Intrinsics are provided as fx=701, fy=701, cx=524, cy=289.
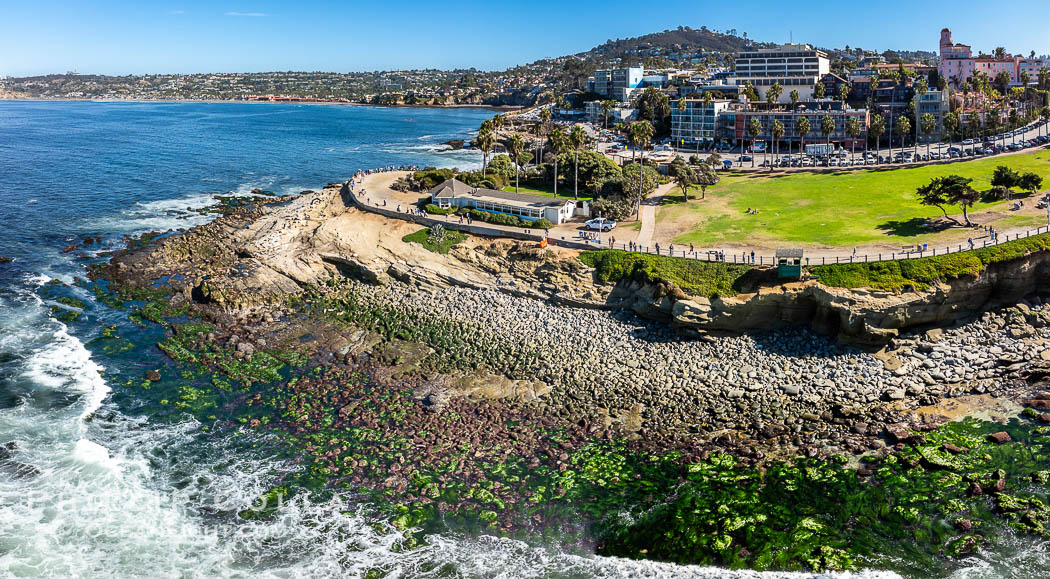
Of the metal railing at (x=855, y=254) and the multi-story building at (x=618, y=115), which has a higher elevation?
the multi-story building at (x=618, y=115)

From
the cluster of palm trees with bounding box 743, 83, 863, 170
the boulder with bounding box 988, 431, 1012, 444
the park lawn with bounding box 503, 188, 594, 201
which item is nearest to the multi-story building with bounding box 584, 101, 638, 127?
the cluster of palm trees with bounding box 743, 83, 863, 170

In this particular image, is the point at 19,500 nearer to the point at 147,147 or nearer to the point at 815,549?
the point at 815,549

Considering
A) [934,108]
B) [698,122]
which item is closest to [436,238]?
[698,122]

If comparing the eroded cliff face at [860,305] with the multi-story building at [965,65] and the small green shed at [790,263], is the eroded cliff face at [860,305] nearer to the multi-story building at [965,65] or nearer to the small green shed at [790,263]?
the small green shed at [790,263]

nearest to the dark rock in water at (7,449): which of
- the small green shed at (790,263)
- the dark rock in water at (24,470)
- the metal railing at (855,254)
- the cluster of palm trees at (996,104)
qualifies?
the dark rock in water at (24,470)

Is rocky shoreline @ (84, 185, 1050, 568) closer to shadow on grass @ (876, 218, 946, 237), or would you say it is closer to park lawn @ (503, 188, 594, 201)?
shadow on grass @ (876, 218, 946, 237)

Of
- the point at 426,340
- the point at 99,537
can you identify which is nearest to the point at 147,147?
the point at 426,340
